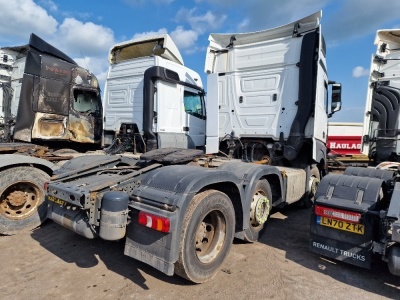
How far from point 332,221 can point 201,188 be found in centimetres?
158

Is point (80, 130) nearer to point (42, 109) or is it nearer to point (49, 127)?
point (49, 127)

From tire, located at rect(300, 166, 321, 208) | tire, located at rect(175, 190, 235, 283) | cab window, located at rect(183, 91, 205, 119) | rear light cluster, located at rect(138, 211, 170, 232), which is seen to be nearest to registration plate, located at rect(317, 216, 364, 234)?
tire, located at rect(175, 190, 235, 283)

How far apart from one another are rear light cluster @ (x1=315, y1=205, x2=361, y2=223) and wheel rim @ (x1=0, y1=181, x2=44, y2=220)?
3923 millimetres

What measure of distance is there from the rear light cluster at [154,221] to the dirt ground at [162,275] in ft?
2.26

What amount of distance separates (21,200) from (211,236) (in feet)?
9.50

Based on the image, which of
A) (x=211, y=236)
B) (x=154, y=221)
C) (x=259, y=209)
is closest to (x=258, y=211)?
(x=259, y=209)

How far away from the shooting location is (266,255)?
3652 mm

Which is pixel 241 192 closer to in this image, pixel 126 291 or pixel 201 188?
pixel 201 188

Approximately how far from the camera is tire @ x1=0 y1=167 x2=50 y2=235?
4.01m

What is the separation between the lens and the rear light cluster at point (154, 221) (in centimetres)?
253

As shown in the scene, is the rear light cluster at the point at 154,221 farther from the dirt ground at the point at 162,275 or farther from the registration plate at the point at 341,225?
the registration plate at the point at 341,225

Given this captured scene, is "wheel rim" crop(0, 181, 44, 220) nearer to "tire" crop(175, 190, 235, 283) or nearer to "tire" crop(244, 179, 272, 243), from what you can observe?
"tire" crop(175, 190, 235, 283)

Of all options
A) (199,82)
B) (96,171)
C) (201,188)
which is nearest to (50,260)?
(96,171)

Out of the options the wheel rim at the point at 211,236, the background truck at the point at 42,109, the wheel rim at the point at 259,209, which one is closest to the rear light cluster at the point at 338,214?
the wheel rim at the point at 259,209
